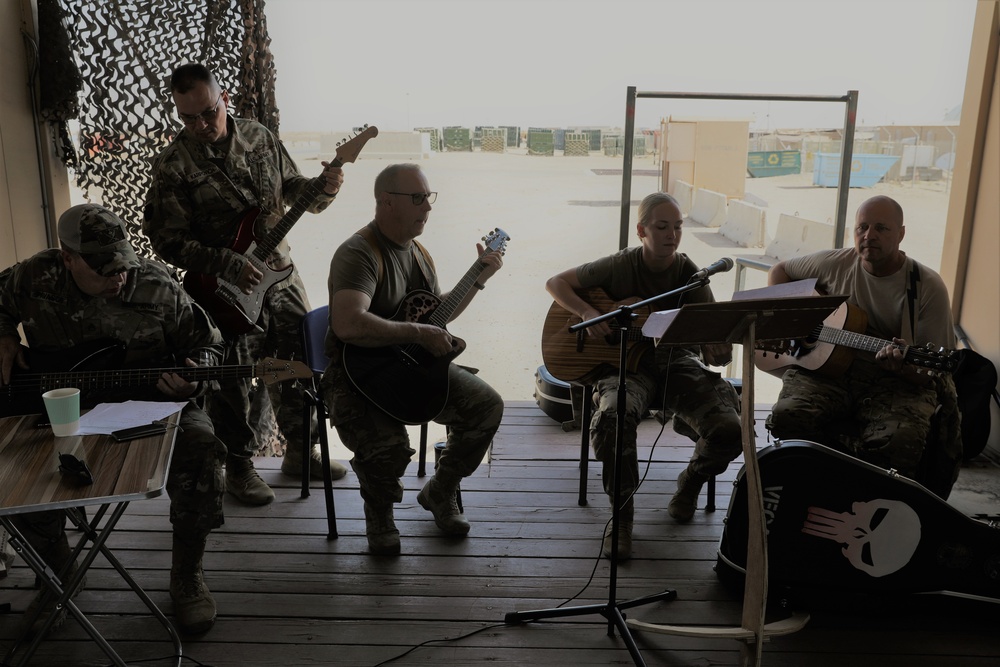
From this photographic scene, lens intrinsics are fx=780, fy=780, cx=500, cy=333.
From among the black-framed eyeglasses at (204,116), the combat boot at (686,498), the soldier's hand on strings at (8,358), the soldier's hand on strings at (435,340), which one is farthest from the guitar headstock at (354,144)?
the combat boot at (686,498)

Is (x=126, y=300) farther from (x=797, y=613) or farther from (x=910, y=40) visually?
(x=910, y=40)

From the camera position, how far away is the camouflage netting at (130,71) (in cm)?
372

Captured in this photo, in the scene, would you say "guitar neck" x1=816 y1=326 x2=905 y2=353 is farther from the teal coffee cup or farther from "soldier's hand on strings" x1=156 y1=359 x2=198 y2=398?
the teal coffee cup

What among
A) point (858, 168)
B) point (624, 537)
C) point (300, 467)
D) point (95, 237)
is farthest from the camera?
point (858, 168)

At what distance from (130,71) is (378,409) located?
7.51 feet

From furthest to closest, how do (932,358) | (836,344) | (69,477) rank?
(836,344) → (932,358) → (69,477)

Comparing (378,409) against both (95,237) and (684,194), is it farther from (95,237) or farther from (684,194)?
(684,194)

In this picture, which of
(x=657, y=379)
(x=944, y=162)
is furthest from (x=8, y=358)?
(x=944, y=162)

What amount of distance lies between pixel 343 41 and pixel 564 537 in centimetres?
446

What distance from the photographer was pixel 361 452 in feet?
9.27

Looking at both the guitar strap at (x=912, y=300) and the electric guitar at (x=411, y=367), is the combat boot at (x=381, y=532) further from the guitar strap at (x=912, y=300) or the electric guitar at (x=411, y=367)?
the guitar strap at (x=912, y=300)

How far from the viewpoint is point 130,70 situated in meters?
3.80

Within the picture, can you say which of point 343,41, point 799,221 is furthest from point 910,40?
point 343,41

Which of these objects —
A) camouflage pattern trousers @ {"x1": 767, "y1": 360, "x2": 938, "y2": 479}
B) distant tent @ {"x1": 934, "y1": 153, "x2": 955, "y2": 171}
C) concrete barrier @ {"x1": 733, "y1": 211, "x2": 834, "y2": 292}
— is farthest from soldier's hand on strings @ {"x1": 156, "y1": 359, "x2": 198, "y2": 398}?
distant tent @ {"x1": 934, "y1": 153, "x2": 955, "y2": 171}
